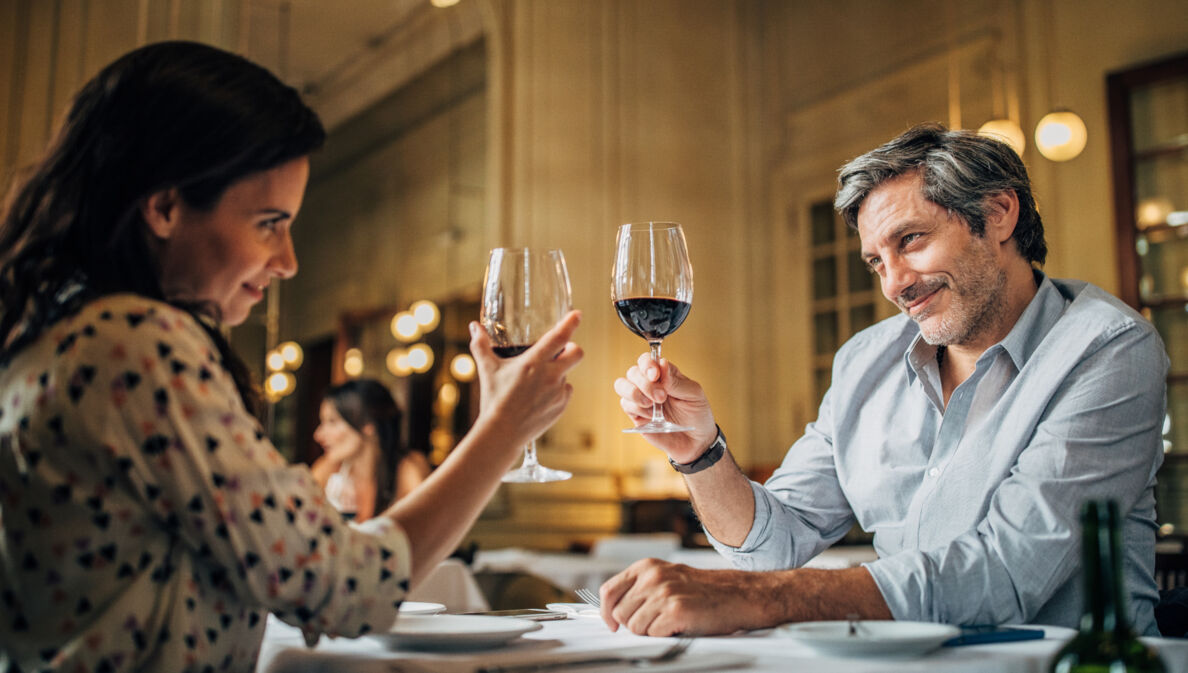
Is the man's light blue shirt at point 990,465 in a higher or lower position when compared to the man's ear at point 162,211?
lower

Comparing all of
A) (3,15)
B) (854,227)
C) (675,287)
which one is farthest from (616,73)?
(675,287)

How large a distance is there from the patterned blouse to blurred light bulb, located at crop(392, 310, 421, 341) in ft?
20.6

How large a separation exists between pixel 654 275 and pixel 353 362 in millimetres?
6118

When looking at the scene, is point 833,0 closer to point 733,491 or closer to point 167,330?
point 733,491

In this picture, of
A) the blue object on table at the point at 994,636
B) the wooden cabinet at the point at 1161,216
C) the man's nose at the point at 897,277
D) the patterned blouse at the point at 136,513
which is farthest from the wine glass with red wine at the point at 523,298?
the wooden cabinet at the point at 1161,216

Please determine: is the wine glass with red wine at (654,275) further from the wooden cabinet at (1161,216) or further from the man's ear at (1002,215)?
the wooden cabinet at (1161,216)

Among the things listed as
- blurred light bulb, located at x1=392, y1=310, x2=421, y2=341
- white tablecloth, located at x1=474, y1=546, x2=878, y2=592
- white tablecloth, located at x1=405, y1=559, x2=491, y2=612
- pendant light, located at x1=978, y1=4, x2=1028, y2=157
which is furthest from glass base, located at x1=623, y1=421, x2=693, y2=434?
blurred light bulb, located at x1=392, y1=310, x2=421, y2=341

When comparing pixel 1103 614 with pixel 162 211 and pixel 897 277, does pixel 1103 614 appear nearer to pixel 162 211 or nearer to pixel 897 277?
pixel 162 211

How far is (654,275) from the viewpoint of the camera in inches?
55.1

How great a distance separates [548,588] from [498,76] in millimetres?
4595

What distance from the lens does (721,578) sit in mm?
1178

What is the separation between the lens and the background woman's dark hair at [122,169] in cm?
94

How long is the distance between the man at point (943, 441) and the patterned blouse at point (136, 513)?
1.51ft

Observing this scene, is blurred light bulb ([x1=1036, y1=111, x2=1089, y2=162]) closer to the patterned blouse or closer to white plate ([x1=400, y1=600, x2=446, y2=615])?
→ white plate ([x1=400, y1=600, x2=446, y2=615])
